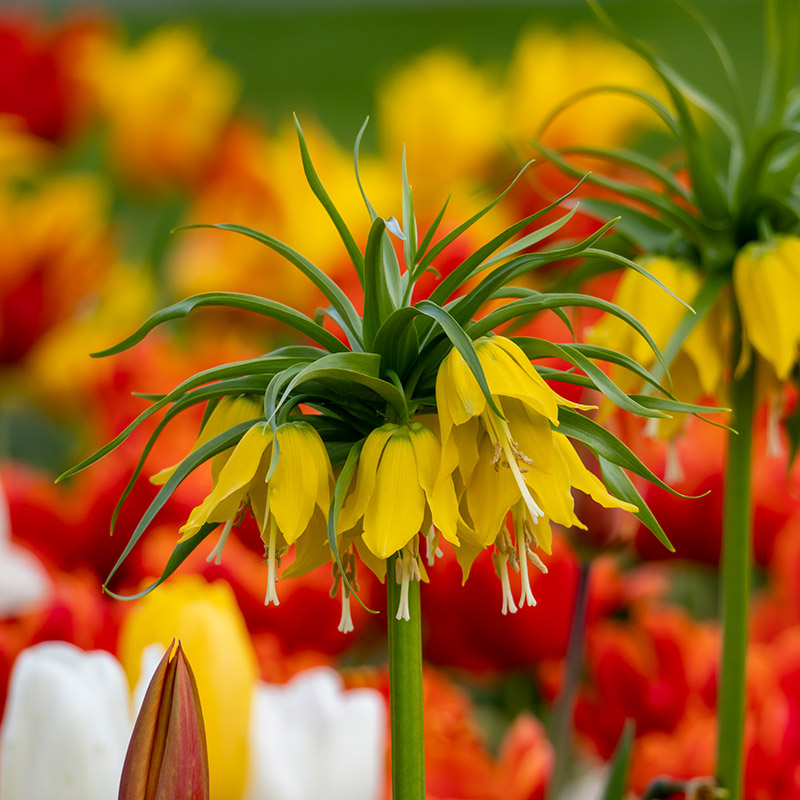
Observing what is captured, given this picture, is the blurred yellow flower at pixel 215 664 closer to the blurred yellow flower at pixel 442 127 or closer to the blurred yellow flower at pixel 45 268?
the blurred yellow flower at pixel 45 268

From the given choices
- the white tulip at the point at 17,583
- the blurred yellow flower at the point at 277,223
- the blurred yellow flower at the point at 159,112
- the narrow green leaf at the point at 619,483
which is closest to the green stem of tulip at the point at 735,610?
the narrow green leaf at the point at 619,483

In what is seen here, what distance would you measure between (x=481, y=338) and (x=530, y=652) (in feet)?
1.15

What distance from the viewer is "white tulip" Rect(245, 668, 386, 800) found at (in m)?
0.33

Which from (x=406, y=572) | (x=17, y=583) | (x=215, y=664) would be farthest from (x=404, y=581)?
(x=17, y=583)

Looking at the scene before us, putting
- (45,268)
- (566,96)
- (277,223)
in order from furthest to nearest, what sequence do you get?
1. (566,96)
2. (277,223)
3. (45,268)

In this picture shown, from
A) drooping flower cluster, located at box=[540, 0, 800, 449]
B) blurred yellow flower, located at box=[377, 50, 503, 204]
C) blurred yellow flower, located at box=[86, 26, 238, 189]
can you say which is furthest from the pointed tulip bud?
blurred yellow flower, located at box=[86, 26, 238, 189]

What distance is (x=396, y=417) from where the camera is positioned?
25 centimetres

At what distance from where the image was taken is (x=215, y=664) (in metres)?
0.32

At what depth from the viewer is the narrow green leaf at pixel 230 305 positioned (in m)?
0.24

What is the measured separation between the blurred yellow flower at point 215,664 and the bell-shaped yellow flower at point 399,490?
102mm

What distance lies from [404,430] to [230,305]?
5 cm

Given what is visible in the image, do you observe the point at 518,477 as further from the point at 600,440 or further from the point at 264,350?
the point at 264,350

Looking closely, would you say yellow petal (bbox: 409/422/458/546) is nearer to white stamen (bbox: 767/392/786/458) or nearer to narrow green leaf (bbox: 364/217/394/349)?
narrow green leaf (bbox: 364/217/394/349)

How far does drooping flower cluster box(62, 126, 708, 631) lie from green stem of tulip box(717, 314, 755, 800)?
0.12m
